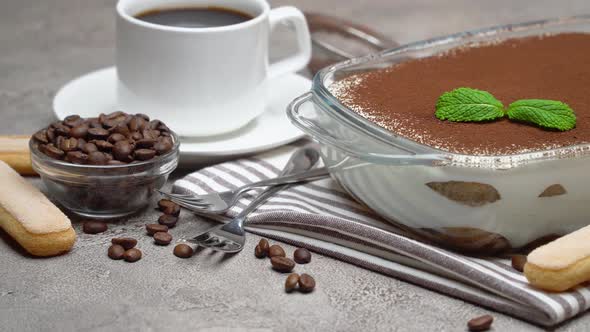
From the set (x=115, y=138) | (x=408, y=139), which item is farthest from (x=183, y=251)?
(x=408, y=139)

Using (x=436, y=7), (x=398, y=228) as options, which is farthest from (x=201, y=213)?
(x=436, y=7)

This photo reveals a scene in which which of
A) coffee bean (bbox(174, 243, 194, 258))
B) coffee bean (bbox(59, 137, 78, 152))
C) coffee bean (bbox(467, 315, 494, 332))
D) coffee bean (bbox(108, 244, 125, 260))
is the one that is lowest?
coffee bean (bbox(108, 244, 125, 260))

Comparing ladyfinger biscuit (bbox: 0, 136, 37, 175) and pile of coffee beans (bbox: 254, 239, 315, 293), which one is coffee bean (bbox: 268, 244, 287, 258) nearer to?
pile of coffee beans (bbox: 254, 239, 315, 293)

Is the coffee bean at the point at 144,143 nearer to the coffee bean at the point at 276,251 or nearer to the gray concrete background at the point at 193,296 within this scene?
the gray concrete background at the point at 193,296

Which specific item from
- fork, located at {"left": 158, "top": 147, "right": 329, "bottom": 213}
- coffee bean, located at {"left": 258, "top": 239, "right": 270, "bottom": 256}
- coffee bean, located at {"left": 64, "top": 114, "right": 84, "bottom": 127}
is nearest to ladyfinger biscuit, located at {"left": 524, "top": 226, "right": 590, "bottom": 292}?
coffee bean, located at {"left": 258, "top": 239, "right": 270, "bottom": 256}

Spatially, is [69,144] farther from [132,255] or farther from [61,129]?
[132,255]

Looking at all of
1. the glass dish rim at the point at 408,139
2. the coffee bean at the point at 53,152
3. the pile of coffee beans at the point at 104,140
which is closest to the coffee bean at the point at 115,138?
the pile of coffee beans at the point at 104,140

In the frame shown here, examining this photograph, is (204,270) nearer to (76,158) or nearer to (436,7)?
(76,158)
